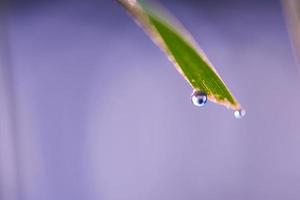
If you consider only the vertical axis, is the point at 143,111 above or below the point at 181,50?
above

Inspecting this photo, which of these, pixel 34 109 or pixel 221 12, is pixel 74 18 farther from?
pixel 221 12

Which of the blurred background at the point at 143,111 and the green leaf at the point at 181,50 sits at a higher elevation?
the blurred background at the point at 143,111

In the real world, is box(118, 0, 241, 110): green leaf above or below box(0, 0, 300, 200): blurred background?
below

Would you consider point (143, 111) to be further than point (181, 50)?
Yes

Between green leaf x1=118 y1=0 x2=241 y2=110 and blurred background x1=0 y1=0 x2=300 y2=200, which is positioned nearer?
green leaf x1=118 y1=0 x2=241 y2=110

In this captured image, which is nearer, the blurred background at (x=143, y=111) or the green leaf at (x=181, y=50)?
the green leaf at (x=181, y=50)
